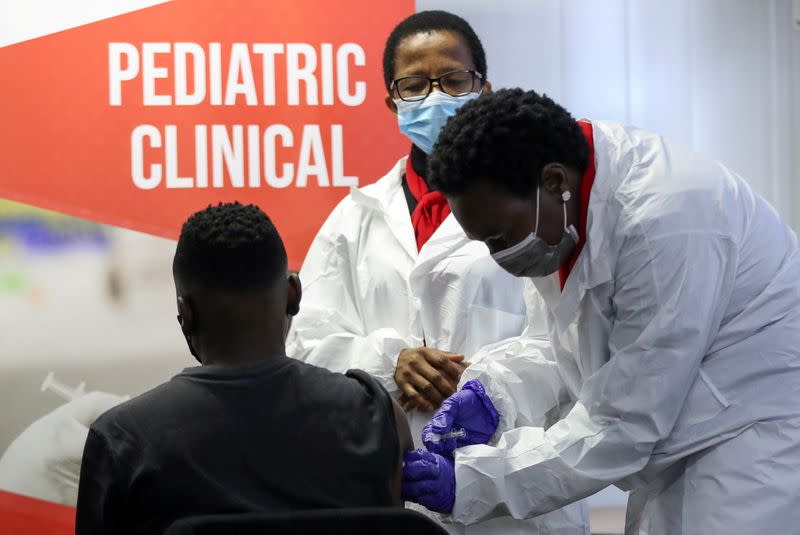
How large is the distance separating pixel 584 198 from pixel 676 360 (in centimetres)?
29

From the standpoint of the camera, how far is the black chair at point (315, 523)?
3.56 ft

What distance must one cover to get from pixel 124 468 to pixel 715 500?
90 centimetres

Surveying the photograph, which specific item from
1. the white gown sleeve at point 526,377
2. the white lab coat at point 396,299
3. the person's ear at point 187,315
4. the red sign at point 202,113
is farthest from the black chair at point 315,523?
the red sign at point 202,113

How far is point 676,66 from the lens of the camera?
119 inches

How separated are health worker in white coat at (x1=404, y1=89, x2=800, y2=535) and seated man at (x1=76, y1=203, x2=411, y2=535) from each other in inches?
9.9

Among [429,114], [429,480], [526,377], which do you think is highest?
[429,114]

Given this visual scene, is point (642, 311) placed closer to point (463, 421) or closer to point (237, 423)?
point (463, 421)

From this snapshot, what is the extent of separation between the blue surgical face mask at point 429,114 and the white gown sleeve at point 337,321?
9.4 inches

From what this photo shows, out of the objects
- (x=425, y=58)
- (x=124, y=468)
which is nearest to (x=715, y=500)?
(x=124, y=468)

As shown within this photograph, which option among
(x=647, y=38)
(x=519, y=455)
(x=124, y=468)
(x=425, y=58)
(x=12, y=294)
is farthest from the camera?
(x=647, y=38)

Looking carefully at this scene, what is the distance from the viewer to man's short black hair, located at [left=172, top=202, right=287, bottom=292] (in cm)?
141

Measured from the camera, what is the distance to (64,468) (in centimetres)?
271

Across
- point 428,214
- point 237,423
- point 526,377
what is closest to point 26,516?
point 428,214

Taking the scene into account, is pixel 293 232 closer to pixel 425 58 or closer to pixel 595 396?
pixel 425 58
